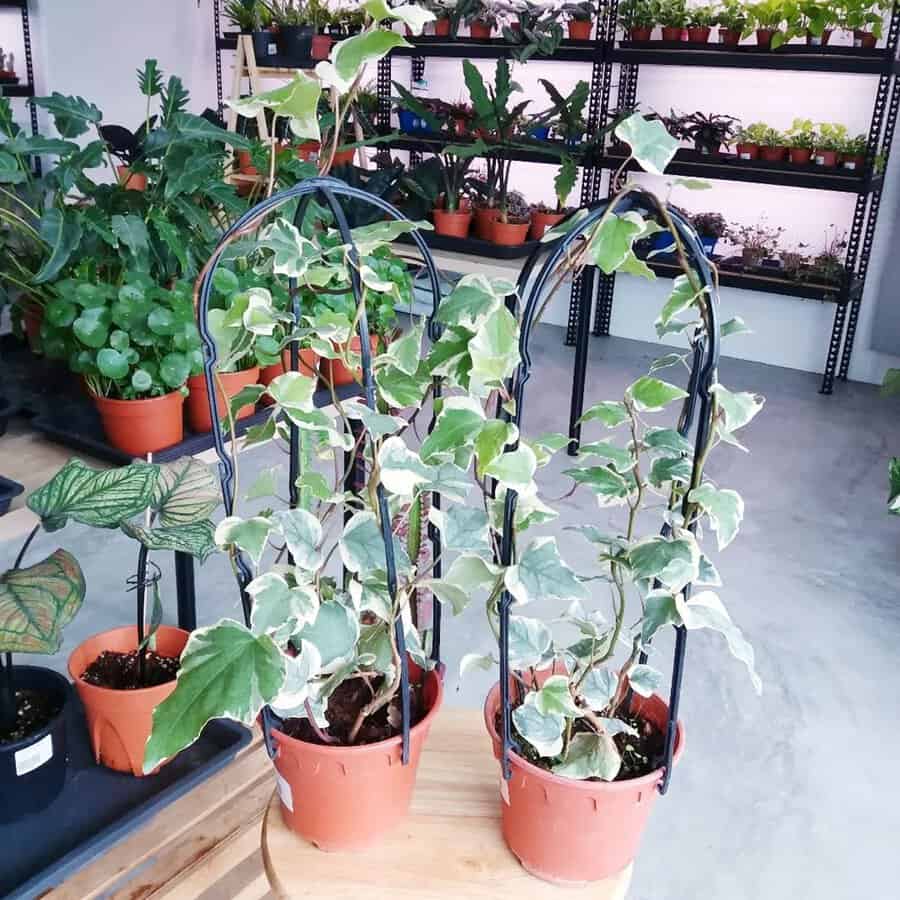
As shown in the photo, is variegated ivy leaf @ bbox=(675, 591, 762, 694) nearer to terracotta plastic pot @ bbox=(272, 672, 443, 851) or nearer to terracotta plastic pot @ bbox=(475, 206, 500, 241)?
terracotta plastic pot @ bbox=(272, 672, 443, 851)

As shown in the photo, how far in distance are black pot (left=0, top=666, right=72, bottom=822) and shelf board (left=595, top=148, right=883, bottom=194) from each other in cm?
413

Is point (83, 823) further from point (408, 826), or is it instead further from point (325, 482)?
point (325, 482)

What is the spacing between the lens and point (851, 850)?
→ 189cm

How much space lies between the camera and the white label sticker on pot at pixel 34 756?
122 centimetres

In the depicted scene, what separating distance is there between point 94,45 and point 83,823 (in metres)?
5.87

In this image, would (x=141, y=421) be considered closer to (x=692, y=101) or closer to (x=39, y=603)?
(x=39, y=603)

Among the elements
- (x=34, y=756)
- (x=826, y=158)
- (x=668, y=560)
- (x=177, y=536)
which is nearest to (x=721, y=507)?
(x=668, y=560)

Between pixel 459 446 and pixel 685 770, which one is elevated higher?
pixel 459 446

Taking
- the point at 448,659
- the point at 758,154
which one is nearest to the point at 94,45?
the point at 758,154

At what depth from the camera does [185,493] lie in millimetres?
1343

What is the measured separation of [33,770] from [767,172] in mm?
4245

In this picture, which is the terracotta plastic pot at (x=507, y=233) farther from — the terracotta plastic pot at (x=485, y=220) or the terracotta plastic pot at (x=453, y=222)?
the terracotta plastic pot at (x=453, y=222)

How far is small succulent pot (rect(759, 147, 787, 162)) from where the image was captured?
453 cm

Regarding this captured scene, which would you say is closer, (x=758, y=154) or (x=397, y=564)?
(x=397, y=564)
